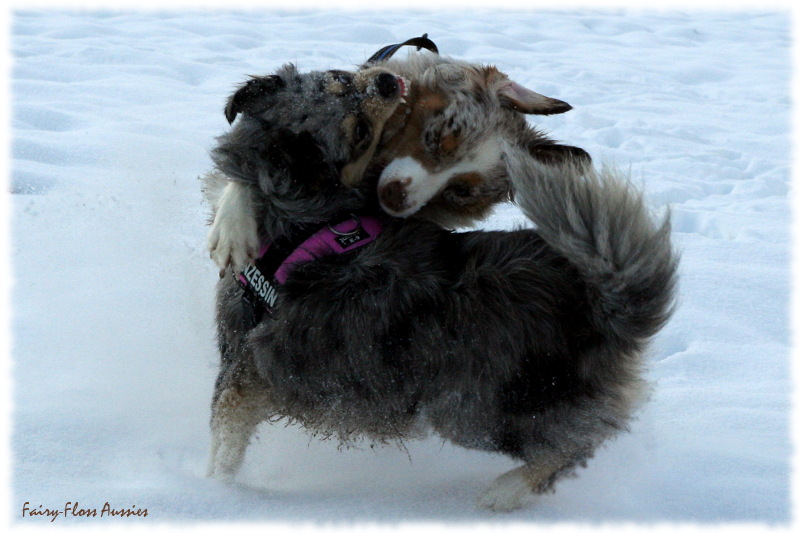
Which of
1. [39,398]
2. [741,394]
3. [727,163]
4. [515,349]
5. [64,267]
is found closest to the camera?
[515,349]

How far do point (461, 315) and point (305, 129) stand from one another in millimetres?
812

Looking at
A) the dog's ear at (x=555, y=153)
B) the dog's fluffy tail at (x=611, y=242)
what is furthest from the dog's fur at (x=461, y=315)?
the dog's ear at (x=555, y=153)

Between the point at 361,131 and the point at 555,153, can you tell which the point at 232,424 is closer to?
the point at 361,131

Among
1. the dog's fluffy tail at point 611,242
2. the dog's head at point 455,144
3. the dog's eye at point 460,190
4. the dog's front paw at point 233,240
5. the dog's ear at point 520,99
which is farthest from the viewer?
the dog's ear at point 520,99

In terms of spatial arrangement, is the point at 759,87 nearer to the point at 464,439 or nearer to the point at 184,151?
the point at 184,151

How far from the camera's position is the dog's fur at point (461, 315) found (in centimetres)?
220

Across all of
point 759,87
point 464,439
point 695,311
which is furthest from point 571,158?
point 759,87

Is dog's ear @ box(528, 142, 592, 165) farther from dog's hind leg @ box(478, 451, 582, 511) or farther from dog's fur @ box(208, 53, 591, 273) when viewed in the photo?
dog's hind leg @ box(478, 451, 582, 511)

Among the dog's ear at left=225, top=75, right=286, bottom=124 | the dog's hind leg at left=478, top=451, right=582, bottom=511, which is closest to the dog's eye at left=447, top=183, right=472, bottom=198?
the dog's ear at left=225, top=75, right=286, bottom=124

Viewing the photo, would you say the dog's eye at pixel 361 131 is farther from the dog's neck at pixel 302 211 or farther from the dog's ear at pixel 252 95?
the dog's ear at pixel 252 95

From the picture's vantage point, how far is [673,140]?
6.28 m

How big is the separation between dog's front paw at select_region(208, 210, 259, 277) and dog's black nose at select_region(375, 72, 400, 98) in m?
0.61

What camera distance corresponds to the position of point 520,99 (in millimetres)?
2824

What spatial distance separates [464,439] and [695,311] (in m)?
1.91
